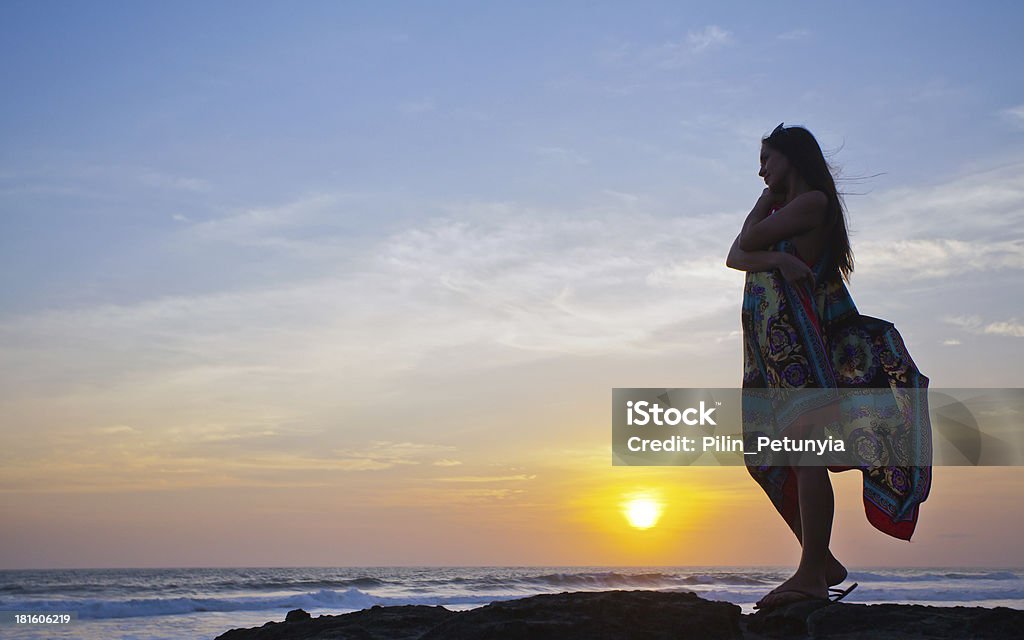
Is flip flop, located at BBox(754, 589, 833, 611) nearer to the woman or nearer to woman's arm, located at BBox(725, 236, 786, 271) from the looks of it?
the woman

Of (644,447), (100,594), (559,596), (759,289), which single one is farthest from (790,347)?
(100,594)

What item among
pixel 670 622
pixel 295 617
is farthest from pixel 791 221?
pixel 295 617

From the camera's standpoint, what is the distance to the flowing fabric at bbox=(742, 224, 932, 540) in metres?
3.36

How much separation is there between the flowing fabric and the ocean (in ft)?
39.0

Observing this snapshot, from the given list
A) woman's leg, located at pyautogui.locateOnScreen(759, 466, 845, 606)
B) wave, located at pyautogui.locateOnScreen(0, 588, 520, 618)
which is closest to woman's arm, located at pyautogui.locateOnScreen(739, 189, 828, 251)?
woman's leg, located at pyautogui.locateOnScreen(759, 466, 845, 606)

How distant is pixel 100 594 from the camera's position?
25.0 m

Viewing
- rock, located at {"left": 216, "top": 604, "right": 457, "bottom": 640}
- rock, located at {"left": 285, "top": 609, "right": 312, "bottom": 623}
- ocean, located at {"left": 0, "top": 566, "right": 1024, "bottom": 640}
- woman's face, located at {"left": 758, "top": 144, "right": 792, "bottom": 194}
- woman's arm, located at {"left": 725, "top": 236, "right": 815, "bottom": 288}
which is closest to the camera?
rock, located at {"left": 216, "top": 604, "right": 457, "bottom": 640}

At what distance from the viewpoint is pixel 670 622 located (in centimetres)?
281

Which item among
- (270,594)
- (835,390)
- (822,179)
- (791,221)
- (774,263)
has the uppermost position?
(822,179)

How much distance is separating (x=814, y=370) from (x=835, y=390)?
4.4 inches

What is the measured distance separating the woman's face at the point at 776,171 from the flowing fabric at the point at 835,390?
285mm

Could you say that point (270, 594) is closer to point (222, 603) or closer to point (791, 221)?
point (222, 603)

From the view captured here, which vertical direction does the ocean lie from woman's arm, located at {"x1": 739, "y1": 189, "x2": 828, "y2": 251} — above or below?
below

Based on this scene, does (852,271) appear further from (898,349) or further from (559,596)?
(559,596)
